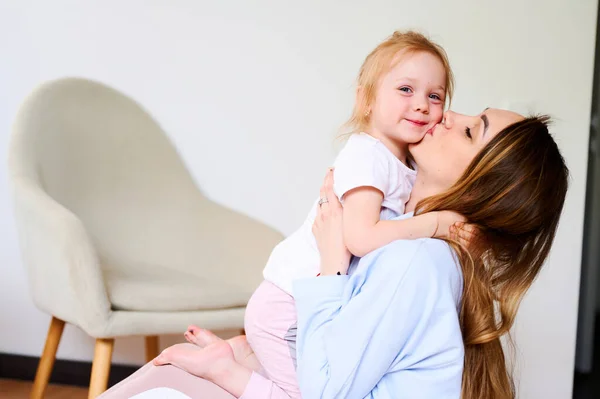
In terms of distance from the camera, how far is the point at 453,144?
1086 mm

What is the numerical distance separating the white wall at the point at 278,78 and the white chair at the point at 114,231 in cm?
19

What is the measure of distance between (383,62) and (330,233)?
335mm

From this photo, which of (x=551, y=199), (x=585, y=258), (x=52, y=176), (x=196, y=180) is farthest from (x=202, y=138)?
(x=585, y=258)

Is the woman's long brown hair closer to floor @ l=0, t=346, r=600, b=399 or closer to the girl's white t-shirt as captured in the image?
the girl's white t-shirt

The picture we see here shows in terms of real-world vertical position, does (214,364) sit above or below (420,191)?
below

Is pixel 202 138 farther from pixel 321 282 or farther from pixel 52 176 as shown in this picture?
pixel 321 282

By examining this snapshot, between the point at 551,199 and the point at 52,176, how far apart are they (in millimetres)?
1501

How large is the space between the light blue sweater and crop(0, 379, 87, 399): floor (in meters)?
1.72

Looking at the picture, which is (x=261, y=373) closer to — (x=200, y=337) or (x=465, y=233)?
(x=200, y=337)

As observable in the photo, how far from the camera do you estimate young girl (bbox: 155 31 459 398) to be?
1.12 meters

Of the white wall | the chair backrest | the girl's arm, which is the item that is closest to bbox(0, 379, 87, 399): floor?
the white wall

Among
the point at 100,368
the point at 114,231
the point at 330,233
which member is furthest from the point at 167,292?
the point at 330,233

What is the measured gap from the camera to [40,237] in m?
1.74

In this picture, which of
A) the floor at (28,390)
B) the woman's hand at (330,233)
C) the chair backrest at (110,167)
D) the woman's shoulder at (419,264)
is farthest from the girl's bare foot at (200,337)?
the floor at (28,390)
